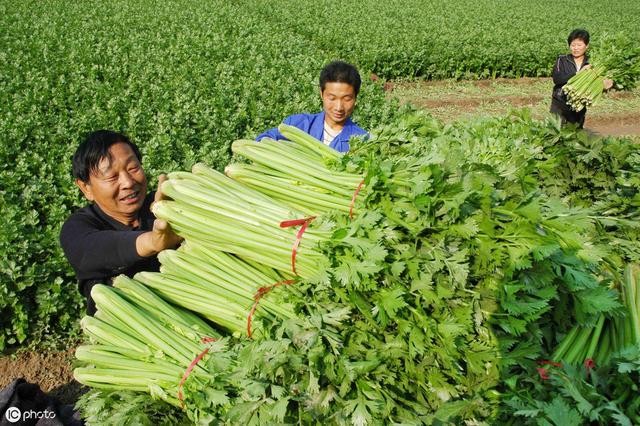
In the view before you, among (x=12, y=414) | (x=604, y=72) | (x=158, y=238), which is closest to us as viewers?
(x=158, y=238)

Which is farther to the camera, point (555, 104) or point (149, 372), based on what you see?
point (555, 104)

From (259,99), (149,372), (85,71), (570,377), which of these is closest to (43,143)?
(259,99)

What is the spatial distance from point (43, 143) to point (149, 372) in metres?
6.29

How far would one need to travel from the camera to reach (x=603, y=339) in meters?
2.22

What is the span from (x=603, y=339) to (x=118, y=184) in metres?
2.73

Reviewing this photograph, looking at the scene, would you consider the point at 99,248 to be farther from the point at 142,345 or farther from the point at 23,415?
the point at 23,415

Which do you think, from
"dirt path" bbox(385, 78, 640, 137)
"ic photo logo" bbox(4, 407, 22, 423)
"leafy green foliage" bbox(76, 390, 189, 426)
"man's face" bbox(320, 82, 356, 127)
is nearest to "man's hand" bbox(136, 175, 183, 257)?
"leafy green foliage" bbox(76, 390, 189, 426)

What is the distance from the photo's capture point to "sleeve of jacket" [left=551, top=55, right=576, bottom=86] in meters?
8.37

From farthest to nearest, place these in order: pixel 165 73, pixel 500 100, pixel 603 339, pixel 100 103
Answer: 1. pixel 500 100
2. pixel 165 73
3. pixel 100 103
4. pixel 603 339

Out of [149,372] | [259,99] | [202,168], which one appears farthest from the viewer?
[259,99]

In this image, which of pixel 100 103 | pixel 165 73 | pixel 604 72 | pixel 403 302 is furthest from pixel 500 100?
pixel 403 302

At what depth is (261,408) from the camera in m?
1.75

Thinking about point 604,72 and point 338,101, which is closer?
point 338,101

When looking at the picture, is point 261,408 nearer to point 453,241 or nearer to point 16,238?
point 453,241
